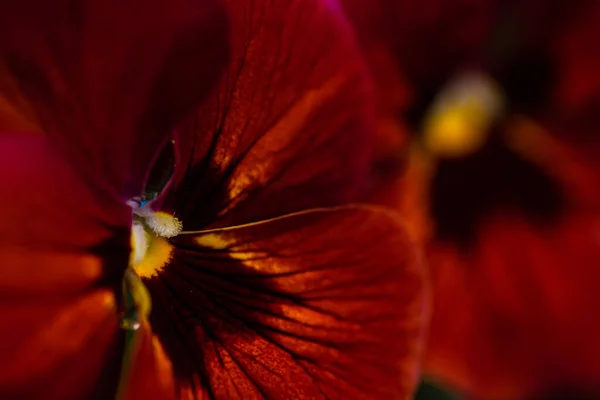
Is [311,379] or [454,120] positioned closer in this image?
[311,379]

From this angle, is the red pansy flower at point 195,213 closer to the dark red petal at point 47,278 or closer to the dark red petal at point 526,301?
the dark red petal at point 47,278

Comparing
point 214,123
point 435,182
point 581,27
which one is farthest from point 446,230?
point 214,123

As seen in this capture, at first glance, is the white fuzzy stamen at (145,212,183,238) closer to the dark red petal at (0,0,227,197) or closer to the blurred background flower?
the dark red petal at (0,0,227,197)

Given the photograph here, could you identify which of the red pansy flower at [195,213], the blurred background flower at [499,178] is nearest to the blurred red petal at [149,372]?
the red pansy flower at [195,213]

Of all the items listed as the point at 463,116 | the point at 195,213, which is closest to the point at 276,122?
the point at 195,213

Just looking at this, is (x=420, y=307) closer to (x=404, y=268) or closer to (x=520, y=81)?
(x=404, y=268)
